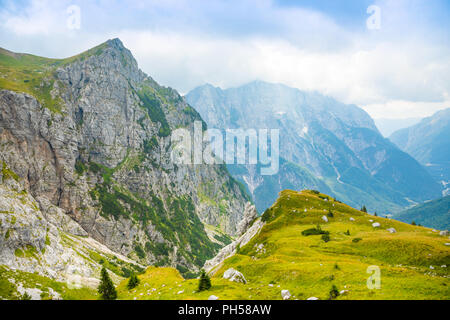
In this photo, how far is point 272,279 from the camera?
42.2 meters

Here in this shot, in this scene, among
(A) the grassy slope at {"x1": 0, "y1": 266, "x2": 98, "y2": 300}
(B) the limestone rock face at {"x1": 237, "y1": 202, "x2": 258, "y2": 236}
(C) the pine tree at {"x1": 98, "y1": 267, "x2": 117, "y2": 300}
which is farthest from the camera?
(B) the limestone rock face at {"x1": 237, "y1": 202, "x2": 258, "y2": 236}

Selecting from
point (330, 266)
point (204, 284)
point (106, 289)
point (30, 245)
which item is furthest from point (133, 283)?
point (30, 245)

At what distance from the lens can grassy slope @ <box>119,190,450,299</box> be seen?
32344mm

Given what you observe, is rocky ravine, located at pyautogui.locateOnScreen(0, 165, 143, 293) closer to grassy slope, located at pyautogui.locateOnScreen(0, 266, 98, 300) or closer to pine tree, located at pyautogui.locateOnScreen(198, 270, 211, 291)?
grassy slope, located at pyautogui.locateOnScreen(0, 266, 98, 300)

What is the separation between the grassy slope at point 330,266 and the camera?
3234 cm

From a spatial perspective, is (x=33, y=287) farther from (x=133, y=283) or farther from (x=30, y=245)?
(x=30, y=245)

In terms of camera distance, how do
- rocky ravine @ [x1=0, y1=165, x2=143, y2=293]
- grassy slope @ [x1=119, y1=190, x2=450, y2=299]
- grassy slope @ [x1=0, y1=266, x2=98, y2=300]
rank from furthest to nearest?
1. rocky ravine @ [x1=0, y1=165, x2=143, y2=293]
2. grassy slope @ [x1=0, y1=266, x2=98, y2=300]
3. grassy slope @ [x1=119, y1=190, x2=450, y2=299]

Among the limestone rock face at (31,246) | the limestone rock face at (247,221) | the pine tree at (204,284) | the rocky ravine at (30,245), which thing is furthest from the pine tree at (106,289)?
the limestone rock face at (31,246)

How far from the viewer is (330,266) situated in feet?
143

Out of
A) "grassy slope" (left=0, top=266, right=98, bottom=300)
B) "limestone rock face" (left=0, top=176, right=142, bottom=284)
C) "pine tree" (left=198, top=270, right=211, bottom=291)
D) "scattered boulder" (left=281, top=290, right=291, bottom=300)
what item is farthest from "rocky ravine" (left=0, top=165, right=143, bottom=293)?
"scattered boulder" (left=281, top=290, right=291, bottom=300)
